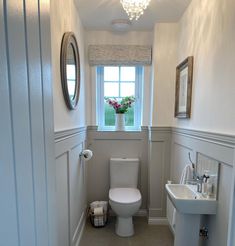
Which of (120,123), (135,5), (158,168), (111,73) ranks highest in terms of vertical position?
(135,5)

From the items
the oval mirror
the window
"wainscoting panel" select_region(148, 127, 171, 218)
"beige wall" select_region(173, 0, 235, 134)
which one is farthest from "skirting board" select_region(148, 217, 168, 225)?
the oval mirror

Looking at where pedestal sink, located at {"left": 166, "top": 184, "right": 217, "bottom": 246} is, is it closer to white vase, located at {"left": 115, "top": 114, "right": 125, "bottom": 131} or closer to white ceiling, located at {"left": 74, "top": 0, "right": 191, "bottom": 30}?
white vase, located at {"left": 115, "top": 114, "right": 125, "bottom": 131}

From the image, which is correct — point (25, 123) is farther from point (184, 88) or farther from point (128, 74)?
point (128, 74)

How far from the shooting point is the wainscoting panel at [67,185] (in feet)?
4.81

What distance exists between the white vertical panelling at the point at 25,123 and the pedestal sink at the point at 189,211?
97 centimetres

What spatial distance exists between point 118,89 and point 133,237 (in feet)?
6.09

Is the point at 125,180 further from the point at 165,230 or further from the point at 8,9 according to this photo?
the point at 8,9

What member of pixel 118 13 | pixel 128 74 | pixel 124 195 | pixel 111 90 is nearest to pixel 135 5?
pixel 118 13

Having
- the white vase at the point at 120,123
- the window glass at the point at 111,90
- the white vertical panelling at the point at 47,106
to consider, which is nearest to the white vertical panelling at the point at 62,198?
the white vertical panelling at the point at 47,106

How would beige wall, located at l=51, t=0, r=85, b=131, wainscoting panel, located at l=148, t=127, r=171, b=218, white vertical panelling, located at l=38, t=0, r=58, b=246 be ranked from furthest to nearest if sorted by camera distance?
wainscoting panel, located at l=148, t=127, r=171, b=218, beige wall, located at l=51, t=0, r=85, b=131, white vertical panelling, located at l=38, t=0, r=58, b=246

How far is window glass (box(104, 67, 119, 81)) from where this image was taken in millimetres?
2743

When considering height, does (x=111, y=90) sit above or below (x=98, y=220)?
above

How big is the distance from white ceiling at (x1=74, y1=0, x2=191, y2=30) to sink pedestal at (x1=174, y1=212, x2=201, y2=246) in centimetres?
193

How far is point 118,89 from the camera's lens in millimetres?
2775
